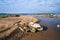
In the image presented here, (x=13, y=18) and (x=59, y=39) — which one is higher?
(x=13, y=18)

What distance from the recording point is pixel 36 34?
417cm

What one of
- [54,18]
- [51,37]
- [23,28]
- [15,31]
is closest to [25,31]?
[23,28]

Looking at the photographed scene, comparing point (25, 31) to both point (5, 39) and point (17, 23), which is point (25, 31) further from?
point (5, 39)

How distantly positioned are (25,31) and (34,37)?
44 cm

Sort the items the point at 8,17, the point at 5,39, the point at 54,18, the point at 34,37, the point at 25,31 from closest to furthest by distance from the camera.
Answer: the point at 5,39, the point at 34,37, the point at 25,31, the point at 8,17, the point at 54,18

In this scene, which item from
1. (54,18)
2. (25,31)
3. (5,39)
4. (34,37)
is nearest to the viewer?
(5,39)

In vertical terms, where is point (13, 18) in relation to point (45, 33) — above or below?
above

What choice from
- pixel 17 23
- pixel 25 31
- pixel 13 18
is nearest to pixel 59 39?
pixel 25 31

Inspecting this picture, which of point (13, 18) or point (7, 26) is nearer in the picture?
point (7, 26)

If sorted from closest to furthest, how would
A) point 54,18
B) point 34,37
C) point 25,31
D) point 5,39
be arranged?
point 5,39 < point 34,37 < point 25,31 < point 54,18

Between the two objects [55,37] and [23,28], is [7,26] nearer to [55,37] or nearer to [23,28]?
[23,28]

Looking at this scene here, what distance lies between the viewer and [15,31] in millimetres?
3977

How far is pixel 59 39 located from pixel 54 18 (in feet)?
9.44

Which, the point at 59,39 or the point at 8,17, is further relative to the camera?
the point at 8,17
